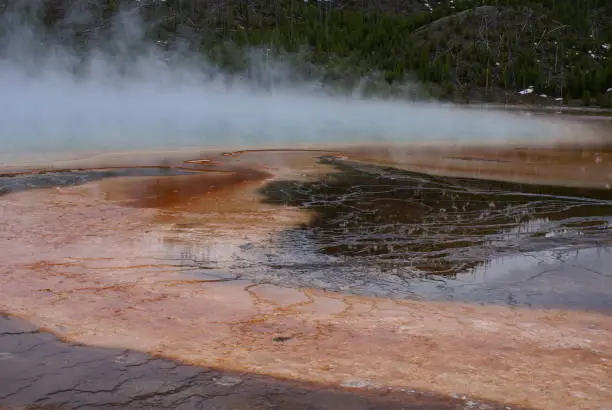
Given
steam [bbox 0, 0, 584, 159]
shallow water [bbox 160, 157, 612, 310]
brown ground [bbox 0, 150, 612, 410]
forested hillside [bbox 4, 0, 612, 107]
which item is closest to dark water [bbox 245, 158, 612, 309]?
shallow water [bbox 160, 157, 612, 310]

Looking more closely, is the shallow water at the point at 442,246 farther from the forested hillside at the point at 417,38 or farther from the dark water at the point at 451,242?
the forested hillside at the point at 417,38

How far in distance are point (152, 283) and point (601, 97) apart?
194ft

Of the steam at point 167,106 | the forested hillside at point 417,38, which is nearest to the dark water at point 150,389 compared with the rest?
the steam at point 167,106

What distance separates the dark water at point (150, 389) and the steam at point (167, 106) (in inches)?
492

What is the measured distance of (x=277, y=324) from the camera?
5047mm

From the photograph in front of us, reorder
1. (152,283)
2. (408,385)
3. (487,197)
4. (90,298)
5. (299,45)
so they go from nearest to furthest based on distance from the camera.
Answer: (408,385)
(90,298)
(152,283)
(487,197)
(299,45)

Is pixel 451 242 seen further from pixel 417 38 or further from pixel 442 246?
pixel 417 38

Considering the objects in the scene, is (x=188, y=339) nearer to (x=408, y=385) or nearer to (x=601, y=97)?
(x=408, y=385)

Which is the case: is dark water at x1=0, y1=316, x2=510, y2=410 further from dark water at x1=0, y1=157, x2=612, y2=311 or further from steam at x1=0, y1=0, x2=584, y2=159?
steam at x1=0, y1=0, x2=584, y2=159

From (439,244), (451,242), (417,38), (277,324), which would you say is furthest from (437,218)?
(417,38)

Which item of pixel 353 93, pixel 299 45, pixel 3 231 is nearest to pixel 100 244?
pixel 3 231

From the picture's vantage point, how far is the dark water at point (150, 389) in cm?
379

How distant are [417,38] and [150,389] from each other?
7726 centimetres

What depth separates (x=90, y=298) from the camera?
217 inches
